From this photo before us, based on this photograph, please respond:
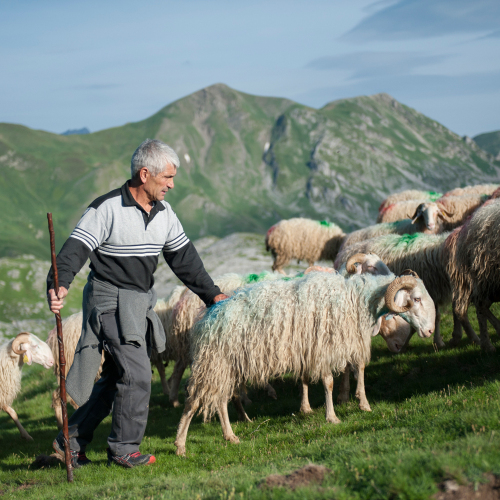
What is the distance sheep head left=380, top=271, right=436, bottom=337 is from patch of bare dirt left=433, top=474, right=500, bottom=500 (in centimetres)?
314

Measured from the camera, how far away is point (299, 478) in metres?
4.06

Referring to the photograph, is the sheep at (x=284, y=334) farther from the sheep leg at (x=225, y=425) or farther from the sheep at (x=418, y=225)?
the sheep at (x=418, y=225)

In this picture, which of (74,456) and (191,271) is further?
(191,271)

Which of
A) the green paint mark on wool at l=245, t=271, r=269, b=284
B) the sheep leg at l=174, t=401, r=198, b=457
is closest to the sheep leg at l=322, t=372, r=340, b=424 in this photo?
the sheep leg at l=174, t=401, r=198, b=457

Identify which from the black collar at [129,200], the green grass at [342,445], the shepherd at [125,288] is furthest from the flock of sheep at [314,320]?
the black collar at [129,200]

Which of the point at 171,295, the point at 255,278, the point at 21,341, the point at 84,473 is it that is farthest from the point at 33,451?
the point at 255,278

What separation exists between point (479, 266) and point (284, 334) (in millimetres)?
3334

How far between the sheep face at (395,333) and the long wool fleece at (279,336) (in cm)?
173

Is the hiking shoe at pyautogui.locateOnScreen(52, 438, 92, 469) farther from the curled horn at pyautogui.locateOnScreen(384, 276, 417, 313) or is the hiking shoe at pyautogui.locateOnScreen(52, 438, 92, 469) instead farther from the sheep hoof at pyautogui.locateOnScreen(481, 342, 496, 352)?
the sheep hoof at pyautogui.locateOnScreen(481, 342, 496, 352)

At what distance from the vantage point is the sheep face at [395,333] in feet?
27.6

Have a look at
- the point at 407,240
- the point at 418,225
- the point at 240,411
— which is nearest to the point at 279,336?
the point at 240,411

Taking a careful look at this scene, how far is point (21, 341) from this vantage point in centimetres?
923

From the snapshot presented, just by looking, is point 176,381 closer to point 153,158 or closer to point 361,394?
point 361,394

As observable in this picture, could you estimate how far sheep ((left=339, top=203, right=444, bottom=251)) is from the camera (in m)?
12.3
